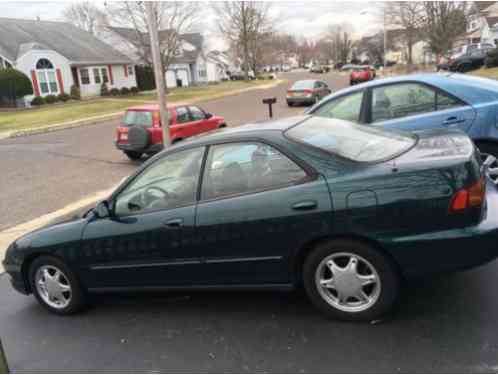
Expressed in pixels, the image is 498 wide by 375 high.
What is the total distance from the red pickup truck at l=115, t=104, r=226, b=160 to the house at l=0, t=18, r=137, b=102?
1025 inches

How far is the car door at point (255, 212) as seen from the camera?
10.6 ft

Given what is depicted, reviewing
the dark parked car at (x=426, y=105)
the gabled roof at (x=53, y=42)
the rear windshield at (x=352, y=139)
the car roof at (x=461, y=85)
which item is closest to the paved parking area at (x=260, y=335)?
the rear windshield at (x=352, y=139)

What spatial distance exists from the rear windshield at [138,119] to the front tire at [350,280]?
910 centimetres

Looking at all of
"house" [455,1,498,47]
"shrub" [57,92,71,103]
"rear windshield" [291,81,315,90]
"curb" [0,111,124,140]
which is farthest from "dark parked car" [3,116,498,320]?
"house" [455,1,498,47]

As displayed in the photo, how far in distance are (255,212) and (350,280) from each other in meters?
0.83

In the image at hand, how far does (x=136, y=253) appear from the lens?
371 cm

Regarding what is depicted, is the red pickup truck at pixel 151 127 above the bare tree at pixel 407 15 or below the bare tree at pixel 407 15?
below

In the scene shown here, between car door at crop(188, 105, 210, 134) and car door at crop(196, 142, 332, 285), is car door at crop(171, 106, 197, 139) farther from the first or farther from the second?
car door at crop(196, 142, 332, 285)

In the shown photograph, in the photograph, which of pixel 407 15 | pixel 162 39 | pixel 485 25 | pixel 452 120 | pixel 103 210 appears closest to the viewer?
pixel 103 210

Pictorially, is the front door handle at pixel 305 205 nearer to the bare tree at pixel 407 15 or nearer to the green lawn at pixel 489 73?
the green lawn at pixel 489 73

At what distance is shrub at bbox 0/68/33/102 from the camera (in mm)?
31406

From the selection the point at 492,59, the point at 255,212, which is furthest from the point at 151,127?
the point at 492,59

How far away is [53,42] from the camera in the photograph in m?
39.5

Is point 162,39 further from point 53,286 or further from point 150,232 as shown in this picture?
point 150,232
